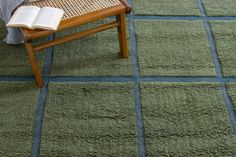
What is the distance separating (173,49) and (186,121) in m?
0.56

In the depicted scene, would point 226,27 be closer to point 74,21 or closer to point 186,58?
point 186,58

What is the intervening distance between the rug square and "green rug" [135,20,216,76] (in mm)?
670

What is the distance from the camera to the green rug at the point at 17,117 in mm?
1622

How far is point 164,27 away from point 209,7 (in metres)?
0.42

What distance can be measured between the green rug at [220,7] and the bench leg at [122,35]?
2.43 feet

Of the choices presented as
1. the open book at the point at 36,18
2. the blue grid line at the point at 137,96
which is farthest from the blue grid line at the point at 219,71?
the open book at the point at 36,18

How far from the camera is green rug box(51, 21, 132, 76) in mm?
1973

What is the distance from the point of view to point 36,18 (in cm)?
166

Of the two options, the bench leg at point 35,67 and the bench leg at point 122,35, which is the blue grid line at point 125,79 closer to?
the bench leg at point 35,67

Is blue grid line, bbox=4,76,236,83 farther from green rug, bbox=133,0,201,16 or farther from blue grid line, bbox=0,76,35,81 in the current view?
green rug, bbox=133,0,201,16

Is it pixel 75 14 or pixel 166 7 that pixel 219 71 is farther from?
pixel 75 14

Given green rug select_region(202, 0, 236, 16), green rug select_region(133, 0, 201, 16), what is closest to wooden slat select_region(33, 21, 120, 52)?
green rug select_region(133, 0, 201, 16)

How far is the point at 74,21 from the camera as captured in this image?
1677 mm

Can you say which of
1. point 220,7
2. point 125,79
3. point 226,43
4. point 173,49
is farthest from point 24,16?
point 220,7
